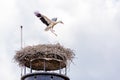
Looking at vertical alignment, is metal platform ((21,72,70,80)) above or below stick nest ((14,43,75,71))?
below

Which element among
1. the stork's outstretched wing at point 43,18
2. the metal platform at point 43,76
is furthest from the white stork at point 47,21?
the metal platform at point 43,76

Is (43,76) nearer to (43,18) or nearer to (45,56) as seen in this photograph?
(45,56)

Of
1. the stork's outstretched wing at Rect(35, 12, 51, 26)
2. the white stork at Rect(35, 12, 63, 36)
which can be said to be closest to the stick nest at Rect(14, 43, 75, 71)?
the white stork at Rect(35, 12, 63, 36)

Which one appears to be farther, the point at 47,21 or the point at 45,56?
the point at 47,21

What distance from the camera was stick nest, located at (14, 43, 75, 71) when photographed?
17609 millimetres

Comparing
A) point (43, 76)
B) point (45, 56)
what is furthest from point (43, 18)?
point (43, 76)

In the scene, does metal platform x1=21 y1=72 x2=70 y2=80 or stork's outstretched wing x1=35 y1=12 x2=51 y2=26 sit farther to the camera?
stork's outstretched wing x1=35 y1=12 x2=51 y2=26

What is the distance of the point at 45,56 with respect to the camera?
17.6m

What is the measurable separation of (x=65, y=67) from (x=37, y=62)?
1060 millimetres

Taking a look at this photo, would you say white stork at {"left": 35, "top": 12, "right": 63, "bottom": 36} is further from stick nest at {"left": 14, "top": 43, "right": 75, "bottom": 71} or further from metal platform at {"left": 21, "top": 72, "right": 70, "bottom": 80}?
metal platform at {"left": 21, "top": 72, "right": 70, "bottom": 80}

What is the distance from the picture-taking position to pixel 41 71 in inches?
704

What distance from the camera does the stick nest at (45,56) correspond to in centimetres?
1761

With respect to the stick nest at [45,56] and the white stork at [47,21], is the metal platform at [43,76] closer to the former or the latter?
the stick nest at [45,56]

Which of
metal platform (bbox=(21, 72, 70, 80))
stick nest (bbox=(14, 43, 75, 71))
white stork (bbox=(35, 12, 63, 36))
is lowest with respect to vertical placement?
metal platform (bbox=(21, 72, 70, 80))
